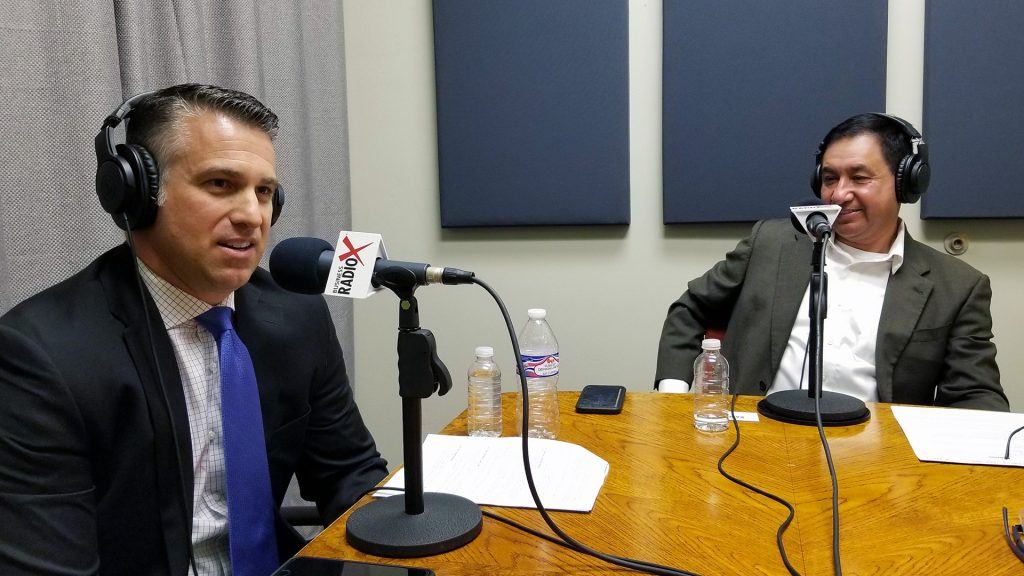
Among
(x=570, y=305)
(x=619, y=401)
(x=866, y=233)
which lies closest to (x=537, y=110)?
(x=570, y=305)

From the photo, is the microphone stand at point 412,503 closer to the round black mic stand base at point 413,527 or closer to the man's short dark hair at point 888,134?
the round black mic stand base at point 413,527

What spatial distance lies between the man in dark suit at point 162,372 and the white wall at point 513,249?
4.41 feet

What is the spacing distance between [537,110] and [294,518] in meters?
1.69

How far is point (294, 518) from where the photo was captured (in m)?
1.27

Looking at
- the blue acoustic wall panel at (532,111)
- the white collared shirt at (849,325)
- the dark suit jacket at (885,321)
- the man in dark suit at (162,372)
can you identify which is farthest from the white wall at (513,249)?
the man in dark suit at (162,372)

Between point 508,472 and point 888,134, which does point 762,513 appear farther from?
point 888,134

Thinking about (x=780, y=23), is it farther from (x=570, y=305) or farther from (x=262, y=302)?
(x=262, y=302)

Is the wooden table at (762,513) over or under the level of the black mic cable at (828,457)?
under

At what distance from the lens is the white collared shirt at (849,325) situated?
1.90 meters

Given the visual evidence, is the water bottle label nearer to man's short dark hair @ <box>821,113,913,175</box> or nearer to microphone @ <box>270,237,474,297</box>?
microphone @ <box>270,237,474,297</box>

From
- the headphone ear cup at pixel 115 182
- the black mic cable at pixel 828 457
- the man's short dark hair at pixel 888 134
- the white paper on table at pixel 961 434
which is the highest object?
the man's short dark hair at pixel 888 134

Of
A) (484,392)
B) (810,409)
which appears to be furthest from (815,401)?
(484,392)

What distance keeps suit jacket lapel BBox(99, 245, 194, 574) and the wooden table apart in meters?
0.26

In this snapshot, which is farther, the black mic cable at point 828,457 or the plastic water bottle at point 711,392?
the plastic water bottle at point 711,392
